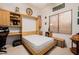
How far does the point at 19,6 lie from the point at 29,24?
40 centimetres

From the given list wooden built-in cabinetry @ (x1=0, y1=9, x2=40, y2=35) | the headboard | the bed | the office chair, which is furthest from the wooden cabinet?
the bed

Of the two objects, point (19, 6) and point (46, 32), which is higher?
point (19, 6)

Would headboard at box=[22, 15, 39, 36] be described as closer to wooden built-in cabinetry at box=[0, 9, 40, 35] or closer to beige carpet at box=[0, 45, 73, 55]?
wooden built-in cabinetry at box=[0, 9, 40, 35]

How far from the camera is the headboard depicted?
74.2 inches

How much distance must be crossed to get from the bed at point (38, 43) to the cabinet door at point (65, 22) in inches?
11.1

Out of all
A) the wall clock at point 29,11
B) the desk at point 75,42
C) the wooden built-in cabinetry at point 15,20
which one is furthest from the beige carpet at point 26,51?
the wall clock at point 29,11

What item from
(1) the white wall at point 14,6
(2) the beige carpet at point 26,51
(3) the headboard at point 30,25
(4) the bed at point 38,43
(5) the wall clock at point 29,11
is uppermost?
(1) the white wall at point 14,6

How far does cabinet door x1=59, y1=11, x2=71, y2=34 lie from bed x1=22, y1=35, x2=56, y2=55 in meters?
0.28

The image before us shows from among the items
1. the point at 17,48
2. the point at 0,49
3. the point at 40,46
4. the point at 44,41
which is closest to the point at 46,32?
the point at 44,41

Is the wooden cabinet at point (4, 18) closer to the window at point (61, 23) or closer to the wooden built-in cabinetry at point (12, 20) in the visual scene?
the wooden built-in cabinetry at point (12, 20)

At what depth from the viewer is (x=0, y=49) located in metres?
1.83

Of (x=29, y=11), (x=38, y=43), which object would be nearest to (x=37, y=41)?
(x=38, y=43)

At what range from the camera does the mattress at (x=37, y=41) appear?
1.69m
